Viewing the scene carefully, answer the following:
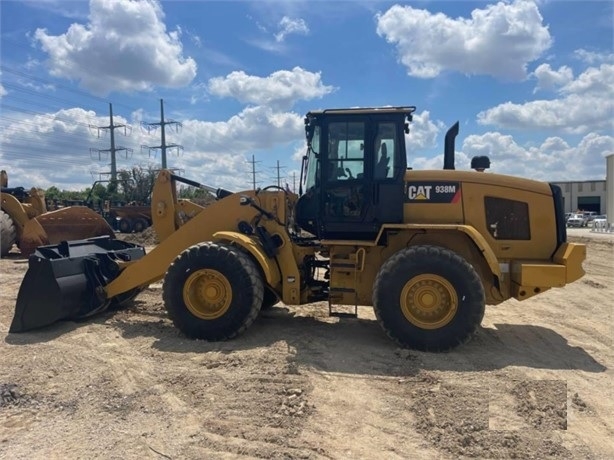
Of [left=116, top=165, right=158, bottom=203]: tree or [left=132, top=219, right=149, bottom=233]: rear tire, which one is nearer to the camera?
[left=132, top=219, right=149, bottom=233]: rear tire

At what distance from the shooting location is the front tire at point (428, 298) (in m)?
5.69

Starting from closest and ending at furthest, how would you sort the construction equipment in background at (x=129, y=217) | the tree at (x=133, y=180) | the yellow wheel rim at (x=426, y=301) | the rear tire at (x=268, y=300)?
1. the yellow wheel rim at (x=426, y=301)
2. the rear tire at (x=268, y=300)
3. the construction equipment in background at (x=129, y=217)
4. the tree at (x=133, y=180)

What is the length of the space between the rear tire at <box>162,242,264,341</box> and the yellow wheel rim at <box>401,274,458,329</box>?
1767 mm

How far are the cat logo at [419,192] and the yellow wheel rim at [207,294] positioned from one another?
8.15 ft

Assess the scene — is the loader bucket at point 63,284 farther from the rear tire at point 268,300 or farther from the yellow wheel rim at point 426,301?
the yellow wheel rim at point 426,301

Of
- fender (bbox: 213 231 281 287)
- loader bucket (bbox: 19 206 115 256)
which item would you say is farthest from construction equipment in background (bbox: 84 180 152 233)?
fender (bbox: 213 231 281 287)

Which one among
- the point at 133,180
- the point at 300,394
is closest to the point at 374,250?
the point at 300,394

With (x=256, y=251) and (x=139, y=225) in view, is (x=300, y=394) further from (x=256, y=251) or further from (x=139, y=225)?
(x=139, y=225)

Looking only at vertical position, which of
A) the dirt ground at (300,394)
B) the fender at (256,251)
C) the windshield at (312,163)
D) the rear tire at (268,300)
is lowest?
the dirt ground at (300,394)

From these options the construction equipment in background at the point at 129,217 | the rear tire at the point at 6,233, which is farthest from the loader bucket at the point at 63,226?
the construction equipment in background at the point at 129,217

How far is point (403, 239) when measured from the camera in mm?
6379

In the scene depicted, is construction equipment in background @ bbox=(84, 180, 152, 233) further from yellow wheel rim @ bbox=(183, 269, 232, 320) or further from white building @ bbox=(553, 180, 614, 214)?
white building @ bbox=(553, 180, 614, 214)

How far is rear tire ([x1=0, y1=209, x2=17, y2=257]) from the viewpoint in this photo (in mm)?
15023

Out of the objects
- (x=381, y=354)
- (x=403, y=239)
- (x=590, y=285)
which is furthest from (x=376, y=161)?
(x=590, y=285)
